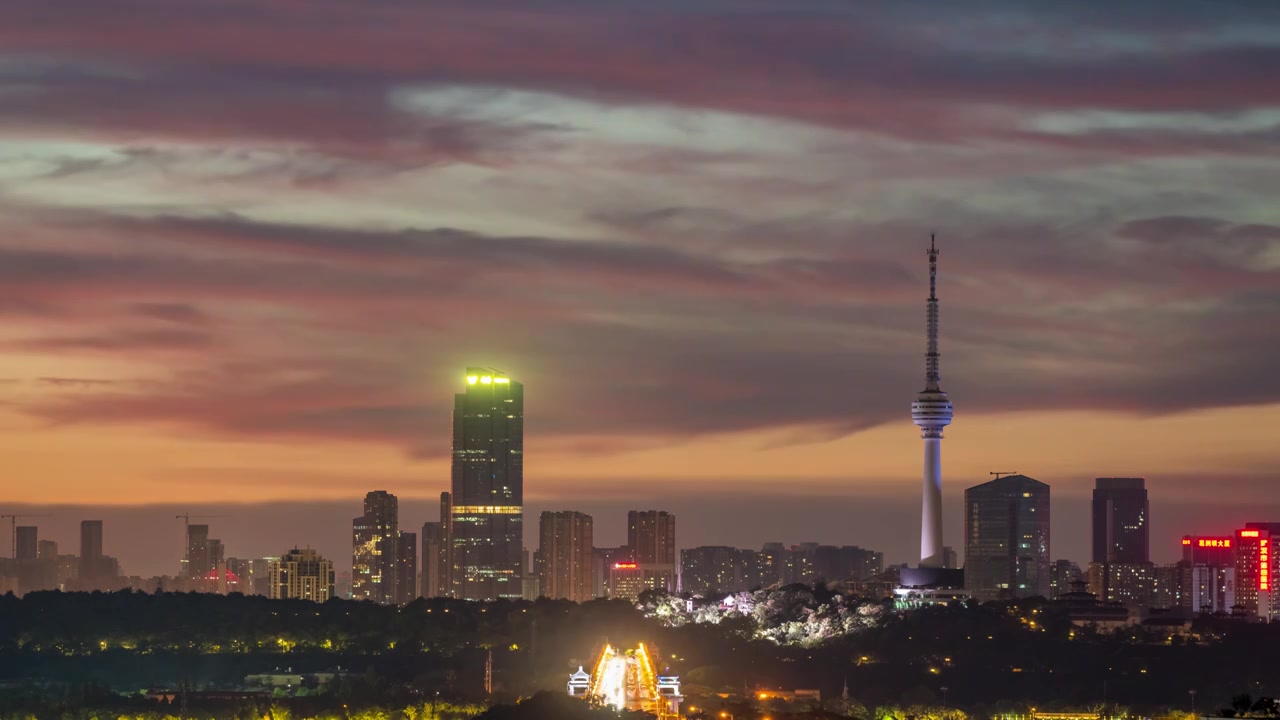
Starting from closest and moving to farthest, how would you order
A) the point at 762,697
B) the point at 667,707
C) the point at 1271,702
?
the point at 1271,702 → the point at 667,707 → the point at 762,697

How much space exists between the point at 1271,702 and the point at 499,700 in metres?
105

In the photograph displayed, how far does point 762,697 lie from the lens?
189625 mm

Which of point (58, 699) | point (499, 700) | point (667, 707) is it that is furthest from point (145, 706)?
point (667, 707)

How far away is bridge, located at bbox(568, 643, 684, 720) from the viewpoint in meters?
161

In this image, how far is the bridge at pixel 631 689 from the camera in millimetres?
161000

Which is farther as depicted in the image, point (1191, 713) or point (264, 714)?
point (1191, 713)

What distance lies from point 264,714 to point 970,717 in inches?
2284

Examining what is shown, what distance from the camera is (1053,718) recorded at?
625ft

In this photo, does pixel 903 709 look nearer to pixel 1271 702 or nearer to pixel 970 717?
pixel 970 717

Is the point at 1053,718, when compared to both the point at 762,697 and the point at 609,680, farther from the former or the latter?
the point at 609,680

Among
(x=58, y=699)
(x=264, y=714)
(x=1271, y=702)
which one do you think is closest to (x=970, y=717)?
(x=264, y=714)

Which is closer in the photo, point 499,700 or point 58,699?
point 499,700

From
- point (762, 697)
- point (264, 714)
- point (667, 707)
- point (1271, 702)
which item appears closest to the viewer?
point (1271, 702)

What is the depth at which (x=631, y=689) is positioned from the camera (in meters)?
176
